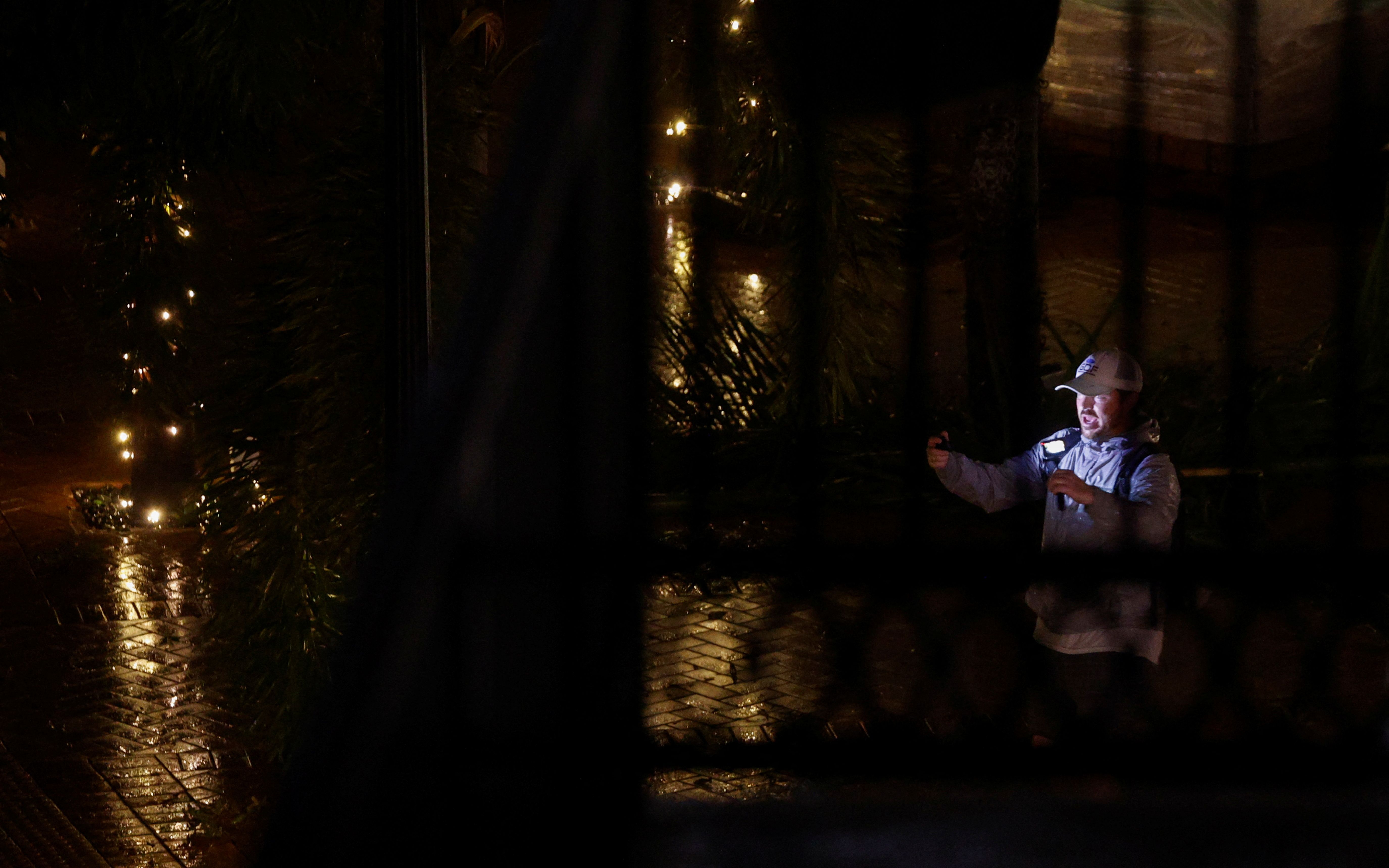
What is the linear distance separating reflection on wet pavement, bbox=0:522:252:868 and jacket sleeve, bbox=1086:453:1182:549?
9.74ft

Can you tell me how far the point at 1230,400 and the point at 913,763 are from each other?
2.78 ft

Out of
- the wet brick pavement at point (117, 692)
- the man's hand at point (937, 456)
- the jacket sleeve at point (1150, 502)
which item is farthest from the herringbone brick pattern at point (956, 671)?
the wet brick pavement at point (117, 692)

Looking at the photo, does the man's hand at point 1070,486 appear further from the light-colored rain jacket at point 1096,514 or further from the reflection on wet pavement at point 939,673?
the reflection on wet pavement at point 939,673

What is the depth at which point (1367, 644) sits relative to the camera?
6.19m

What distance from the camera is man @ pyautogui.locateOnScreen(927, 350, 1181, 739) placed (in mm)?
2916

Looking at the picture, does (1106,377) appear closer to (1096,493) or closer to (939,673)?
(1096,493)

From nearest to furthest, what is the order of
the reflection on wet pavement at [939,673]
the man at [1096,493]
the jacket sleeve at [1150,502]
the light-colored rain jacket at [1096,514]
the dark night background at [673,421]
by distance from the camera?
1. the dark night background at [673,421]
2. the reflection on wet pavement at [939,673]
3. the light-colored rain jacket at [1096,514]
4. the man at [1096,493]
5. the jacket sleeve at [1150,502]

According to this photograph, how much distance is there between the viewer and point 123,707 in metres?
5.74

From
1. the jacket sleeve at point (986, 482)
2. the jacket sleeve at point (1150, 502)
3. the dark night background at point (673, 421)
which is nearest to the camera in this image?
the dark night background at point (673, 421)

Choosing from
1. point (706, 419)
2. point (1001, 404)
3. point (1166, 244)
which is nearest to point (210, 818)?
point (706, 419)

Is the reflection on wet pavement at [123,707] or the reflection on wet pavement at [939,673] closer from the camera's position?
the reflection on wet pavement at [939,673]

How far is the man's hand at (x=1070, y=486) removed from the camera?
3727mm

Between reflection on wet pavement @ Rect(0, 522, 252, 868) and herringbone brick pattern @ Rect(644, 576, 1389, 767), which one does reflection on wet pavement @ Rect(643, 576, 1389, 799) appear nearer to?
herringbone brick pattern @ Rect(644, 576, 1389, 767)

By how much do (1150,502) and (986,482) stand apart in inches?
19.8
